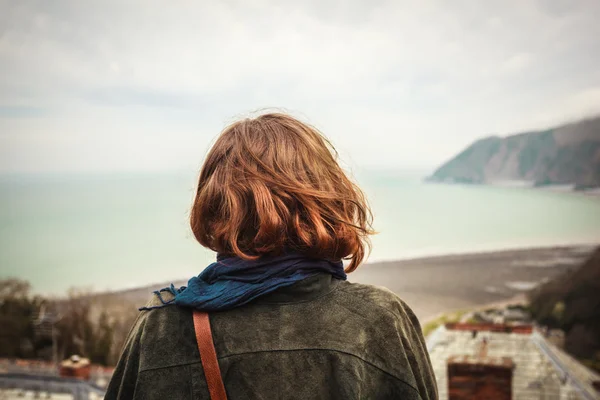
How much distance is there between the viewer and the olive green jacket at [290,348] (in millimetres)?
987

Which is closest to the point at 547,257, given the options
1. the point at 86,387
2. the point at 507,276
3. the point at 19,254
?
the point at 507,276

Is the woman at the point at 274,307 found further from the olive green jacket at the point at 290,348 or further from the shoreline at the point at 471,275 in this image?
the shoreline at the point at 471,275

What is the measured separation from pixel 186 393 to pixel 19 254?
2722cm

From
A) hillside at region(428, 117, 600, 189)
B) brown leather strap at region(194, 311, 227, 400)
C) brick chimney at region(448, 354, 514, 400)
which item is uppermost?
hillside at region(428, 117, 600, 189)

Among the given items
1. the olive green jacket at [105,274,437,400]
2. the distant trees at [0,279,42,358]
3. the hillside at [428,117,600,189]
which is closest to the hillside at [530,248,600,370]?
the hillside at [428,117,600,189]

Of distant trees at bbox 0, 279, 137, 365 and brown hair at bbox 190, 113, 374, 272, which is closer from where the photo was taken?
brown hair at bbox 190, 113, 374, 272

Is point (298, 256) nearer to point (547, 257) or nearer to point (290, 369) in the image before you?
point (290, 369)

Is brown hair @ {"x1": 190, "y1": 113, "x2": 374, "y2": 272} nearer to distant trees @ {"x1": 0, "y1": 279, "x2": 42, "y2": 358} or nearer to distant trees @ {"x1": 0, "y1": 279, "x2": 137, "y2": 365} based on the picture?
distant trees @ {"x1": 0, "y1": 279, "x2": 137, "y2": 365}

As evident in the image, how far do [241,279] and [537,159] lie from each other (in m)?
29.3

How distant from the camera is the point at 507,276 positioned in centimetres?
2519

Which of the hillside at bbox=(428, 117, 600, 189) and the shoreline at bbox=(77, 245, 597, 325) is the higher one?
the hillside at bbox=(428, 117, 600, 189)

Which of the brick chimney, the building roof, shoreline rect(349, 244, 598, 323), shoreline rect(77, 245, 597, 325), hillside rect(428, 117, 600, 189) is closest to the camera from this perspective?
the brick chimney

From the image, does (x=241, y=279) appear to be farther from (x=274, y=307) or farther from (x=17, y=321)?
(x=17, y=321)

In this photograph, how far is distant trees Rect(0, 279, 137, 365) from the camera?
731 inches
